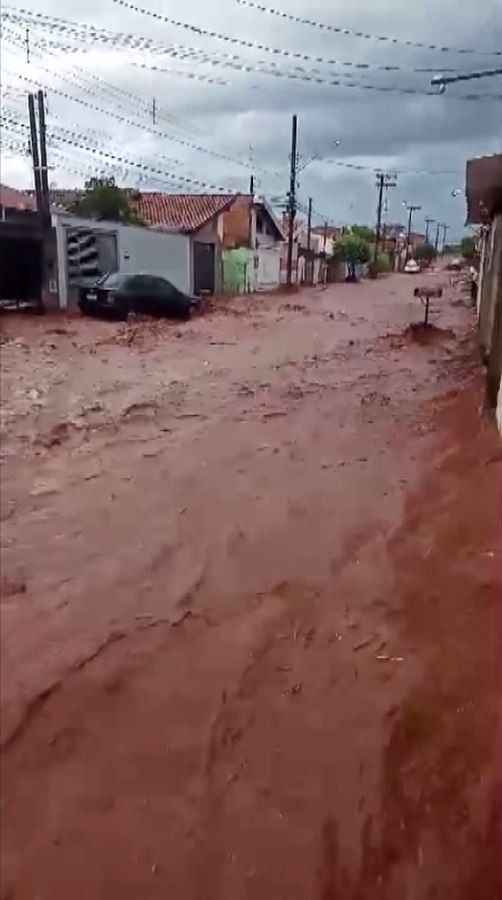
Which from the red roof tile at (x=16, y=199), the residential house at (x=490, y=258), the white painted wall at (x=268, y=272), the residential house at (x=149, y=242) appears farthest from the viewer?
the white painted wall at (x=268, y=272)

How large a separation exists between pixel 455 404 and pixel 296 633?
118cm

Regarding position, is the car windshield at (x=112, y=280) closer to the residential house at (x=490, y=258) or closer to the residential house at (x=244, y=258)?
the residential house at (x=490, y=258)

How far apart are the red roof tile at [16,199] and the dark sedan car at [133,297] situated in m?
0.12

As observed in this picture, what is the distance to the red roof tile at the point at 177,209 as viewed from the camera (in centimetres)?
192

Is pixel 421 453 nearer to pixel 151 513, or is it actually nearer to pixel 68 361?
pixel 151 513

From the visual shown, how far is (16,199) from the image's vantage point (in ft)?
2.37

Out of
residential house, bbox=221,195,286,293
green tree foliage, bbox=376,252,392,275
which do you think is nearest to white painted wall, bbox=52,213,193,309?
residential house, bbox=221,195,286,293

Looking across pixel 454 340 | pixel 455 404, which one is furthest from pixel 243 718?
pixel 454 340

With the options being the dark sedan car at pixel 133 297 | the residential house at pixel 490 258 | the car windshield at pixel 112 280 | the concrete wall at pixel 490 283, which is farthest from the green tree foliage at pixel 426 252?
the concrete wall at pixel 490 283

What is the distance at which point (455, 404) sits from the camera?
7.34 ft

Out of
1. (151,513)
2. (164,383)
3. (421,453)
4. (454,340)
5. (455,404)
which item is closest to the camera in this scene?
(151,513)

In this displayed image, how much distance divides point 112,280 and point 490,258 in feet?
8.61

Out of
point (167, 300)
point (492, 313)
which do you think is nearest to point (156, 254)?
point (167, 300)

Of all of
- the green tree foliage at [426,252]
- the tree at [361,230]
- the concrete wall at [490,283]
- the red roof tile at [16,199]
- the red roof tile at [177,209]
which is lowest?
the concrete wall at [490,283]
